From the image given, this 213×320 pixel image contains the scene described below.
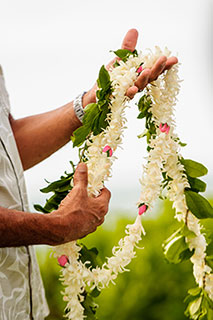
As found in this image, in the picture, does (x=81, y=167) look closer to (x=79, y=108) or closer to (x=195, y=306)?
(x=79, y=108)

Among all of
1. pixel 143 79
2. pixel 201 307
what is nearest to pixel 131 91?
pixel 143 79

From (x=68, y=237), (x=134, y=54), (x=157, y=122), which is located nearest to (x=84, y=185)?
(x=68, y=237)

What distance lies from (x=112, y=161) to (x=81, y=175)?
7cm

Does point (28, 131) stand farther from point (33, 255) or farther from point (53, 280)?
point (53, 280)

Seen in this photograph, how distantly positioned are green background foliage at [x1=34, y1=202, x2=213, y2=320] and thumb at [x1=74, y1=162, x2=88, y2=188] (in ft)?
4.21

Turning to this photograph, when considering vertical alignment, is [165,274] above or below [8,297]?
below

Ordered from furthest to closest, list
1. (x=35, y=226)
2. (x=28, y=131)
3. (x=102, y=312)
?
(x=102, y=312) → (x=28, y=131) → (x=35, y=226)

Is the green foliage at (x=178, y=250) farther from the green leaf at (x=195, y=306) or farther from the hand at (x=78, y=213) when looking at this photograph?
the hand at (x=78, y=213)

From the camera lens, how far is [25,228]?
34.4 inches

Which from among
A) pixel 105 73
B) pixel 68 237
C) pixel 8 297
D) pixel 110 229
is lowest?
pixel 110 229

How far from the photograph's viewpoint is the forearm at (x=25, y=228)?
863 millimetres

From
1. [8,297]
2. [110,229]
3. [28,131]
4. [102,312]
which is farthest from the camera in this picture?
[110,229]

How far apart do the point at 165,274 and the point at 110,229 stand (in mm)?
330

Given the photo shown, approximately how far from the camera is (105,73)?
0.93 meters
